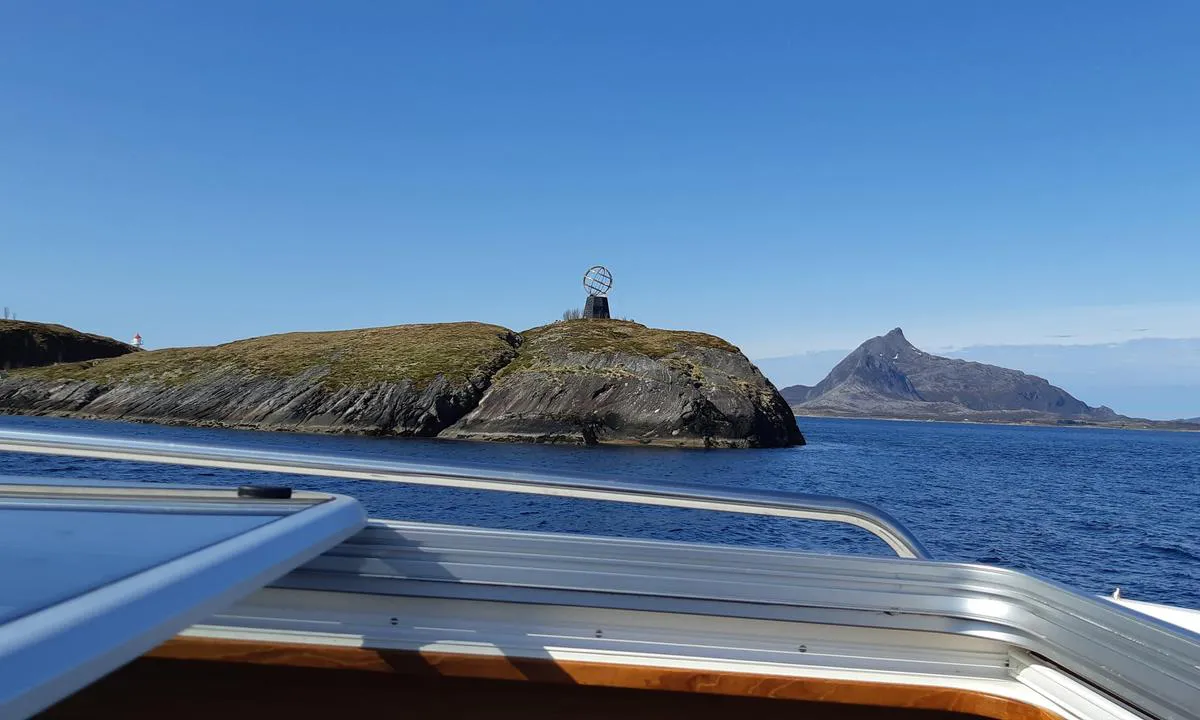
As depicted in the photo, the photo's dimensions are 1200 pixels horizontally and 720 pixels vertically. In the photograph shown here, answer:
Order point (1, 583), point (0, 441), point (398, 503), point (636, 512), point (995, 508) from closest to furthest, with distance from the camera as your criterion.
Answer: point (1, 583), point (0, 441), point (398, 503), point (636, 512), point (995, 508)

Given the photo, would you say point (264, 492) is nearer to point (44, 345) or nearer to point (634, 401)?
point (634, 401)

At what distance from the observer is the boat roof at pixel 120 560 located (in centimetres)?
124

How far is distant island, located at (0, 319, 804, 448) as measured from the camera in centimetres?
7231

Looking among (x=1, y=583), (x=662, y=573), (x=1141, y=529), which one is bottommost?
(x=1141, y=529)

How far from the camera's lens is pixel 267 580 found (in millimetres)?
1907

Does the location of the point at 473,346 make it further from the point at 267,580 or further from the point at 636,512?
the point at 267,580

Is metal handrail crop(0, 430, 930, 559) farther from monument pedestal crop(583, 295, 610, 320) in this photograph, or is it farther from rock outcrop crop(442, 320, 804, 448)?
monument pedestal crop(583, 295, 610, 320)

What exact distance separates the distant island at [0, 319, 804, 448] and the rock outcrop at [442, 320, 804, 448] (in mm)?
128

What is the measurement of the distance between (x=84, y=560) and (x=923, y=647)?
8.84 feet

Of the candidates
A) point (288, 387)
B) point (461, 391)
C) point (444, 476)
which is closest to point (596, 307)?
point (461, 391)

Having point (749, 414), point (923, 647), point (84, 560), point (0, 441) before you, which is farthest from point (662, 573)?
point (749, 414)

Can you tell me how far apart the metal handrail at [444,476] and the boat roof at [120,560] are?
0.28 metres

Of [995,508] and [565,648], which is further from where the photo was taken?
[995,508]

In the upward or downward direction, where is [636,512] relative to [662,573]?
downward
